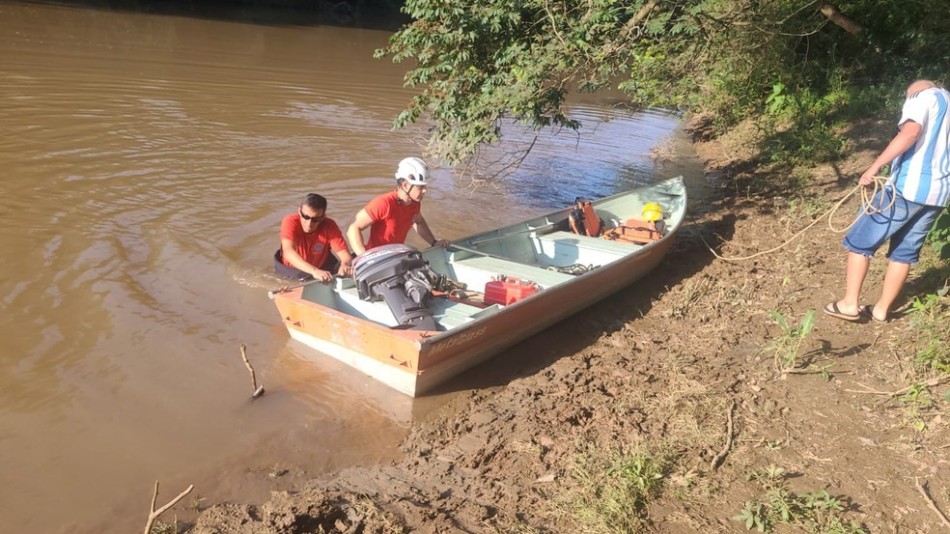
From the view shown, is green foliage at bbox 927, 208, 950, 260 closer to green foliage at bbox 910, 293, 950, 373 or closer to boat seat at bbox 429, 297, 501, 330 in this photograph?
green foliage at bbox 910, 293, 950, 373

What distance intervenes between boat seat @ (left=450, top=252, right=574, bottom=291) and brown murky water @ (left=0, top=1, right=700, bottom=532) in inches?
58.3

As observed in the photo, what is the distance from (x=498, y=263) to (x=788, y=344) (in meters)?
2.60

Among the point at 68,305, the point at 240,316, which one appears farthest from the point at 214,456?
the point at 68,305

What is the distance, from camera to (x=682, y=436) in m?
3.94

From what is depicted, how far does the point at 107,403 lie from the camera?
430 centimetres

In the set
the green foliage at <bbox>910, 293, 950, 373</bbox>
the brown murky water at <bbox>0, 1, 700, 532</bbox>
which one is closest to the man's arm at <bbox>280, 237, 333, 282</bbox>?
the brown murky water at <bbox>0, 1, 700, 532</bbox>

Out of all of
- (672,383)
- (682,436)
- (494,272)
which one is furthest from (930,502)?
(494,272)

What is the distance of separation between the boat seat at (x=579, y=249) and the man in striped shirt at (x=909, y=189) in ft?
7.87

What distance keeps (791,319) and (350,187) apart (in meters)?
6.06

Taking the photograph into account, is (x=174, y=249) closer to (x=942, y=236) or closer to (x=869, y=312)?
(x=869, y=312)

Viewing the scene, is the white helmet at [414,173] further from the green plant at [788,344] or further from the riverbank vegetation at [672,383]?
the green plant at [788,344]

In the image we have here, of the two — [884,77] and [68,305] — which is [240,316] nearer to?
[68,305]

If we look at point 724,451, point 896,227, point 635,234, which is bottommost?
point 724,451

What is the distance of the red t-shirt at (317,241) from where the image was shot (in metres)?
5.64
